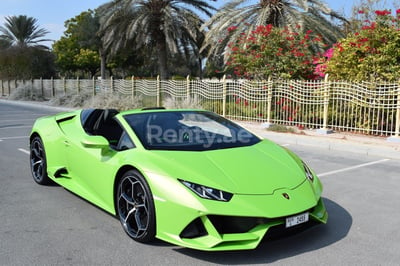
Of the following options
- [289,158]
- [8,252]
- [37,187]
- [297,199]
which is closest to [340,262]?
[297,199]

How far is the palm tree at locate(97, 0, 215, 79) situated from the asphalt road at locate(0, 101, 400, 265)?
51.2 ft

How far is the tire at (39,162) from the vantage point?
5281 mm

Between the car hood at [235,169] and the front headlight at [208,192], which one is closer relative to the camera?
the front headlight at [208,192]

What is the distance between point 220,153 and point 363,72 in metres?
8.94

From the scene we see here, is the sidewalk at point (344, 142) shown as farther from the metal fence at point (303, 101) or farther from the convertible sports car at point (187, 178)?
the convertible sports car at point (187, 178)

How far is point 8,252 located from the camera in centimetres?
328

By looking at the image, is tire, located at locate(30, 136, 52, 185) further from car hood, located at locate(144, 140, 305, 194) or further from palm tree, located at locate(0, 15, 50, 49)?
palm tree, located at locate(0, 15, 50, 49)

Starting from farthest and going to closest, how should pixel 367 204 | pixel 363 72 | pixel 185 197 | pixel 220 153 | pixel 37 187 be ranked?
pixel 363 72
pixel 37 187
pixel 367 204
pixel 220 153
pixel 185 197

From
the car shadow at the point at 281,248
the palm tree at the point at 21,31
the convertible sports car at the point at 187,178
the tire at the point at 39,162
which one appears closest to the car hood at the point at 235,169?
the convertible sports car at the point at 187,178

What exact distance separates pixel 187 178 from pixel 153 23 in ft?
61.7

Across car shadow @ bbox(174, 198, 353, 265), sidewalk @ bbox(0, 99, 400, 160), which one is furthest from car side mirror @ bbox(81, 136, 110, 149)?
sidewalk @ bbox(0, 99, 400, 160)

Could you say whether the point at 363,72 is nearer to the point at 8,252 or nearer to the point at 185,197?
the point at 185,197

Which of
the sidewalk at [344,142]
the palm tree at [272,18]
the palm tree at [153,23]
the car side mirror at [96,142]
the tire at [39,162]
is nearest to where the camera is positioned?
the car side mirror at [96,142]

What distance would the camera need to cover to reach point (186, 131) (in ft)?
14.3
